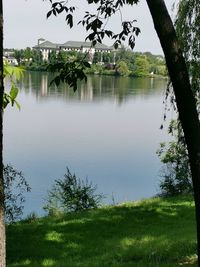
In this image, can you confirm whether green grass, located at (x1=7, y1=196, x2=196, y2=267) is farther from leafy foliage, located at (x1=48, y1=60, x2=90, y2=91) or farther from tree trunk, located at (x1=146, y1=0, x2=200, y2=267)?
leafy foliage, located at (x1=48, y1=60, x2=90, y2=91)

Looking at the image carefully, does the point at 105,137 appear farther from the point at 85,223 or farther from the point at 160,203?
the point at 85,223

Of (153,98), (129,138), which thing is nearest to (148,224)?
(129,138)

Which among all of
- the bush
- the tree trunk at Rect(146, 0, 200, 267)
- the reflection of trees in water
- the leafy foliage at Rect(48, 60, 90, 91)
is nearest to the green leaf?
the leafy foliage at Rect(48, 60, 90, 91)

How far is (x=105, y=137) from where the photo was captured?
26.1 m

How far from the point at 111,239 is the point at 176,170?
5398 millimetres

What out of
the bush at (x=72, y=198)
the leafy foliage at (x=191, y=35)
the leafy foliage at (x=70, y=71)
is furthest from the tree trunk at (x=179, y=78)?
the bush at (x=72, y=198)

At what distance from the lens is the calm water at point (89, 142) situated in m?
17.0

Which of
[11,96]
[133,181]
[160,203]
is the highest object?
[11,96]

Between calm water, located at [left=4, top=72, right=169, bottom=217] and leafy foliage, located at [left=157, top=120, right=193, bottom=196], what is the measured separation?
279 centimetres

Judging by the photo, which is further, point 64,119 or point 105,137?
point 64,119

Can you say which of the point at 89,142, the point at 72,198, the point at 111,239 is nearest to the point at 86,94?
the point at 89,142

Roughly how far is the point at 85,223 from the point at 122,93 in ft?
139

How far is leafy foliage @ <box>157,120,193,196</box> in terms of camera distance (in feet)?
37.0

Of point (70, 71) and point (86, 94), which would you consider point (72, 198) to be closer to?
point (70, 71)
